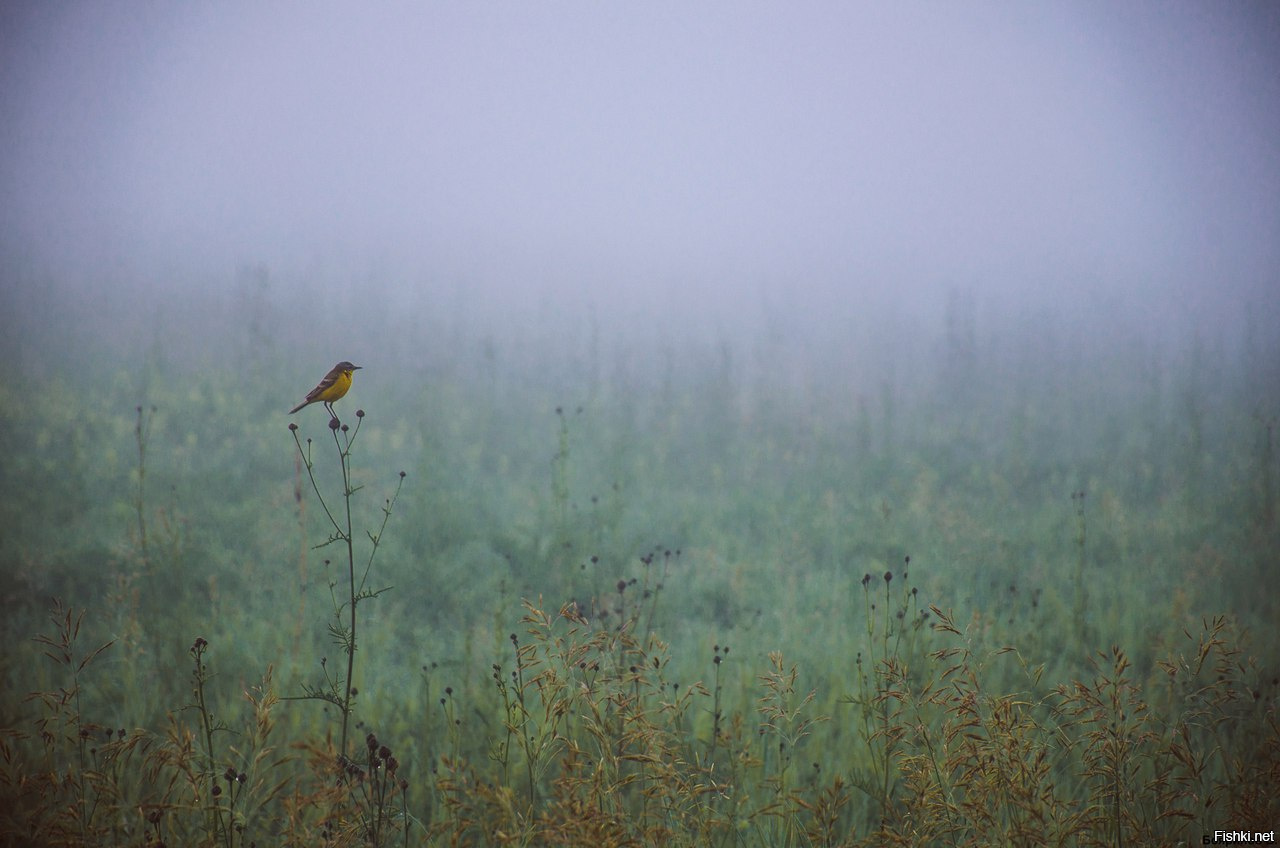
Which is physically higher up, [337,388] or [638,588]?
[337,388]


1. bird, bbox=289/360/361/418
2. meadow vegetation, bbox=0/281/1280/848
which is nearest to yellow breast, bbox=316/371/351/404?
bird, bbox=289/360/361/418

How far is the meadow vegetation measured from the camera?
7.60 ft

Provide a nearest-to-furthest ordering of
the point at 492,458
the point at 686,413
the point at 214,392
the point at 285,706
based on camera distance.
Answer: the point at 285,706 < the point at 214,392 < the point at 492,458 < the point at 686,413

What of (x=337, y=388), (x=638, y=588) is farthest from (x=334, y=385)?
(x=638, y=588)

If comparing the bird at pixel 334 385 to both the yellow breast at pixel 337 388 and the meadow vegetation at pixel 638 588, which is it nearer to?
the yellow breast at pixel 337 388

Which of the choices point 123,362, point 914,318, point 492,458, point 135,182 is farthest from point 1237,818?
point 135,182

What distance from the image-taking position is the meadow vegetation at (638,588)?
2.32 m

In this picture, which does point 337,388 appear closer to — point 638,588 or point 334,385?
point 334,385

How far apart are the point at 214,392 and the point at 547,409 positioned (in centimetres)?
217

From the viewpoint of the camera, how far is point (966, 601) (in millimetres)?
3871

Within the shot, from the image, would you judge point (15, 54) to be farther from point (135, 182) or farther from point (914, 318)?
point (914, 318)

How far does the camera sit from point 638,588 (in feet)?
12.6

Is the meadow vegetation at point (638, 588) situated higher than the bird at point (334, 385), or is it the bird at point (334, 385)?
the bird at point (334, 385)

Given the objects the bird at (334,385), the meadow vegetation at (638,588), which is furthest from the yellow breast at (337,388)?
the meadow vegetation at (638,588)
